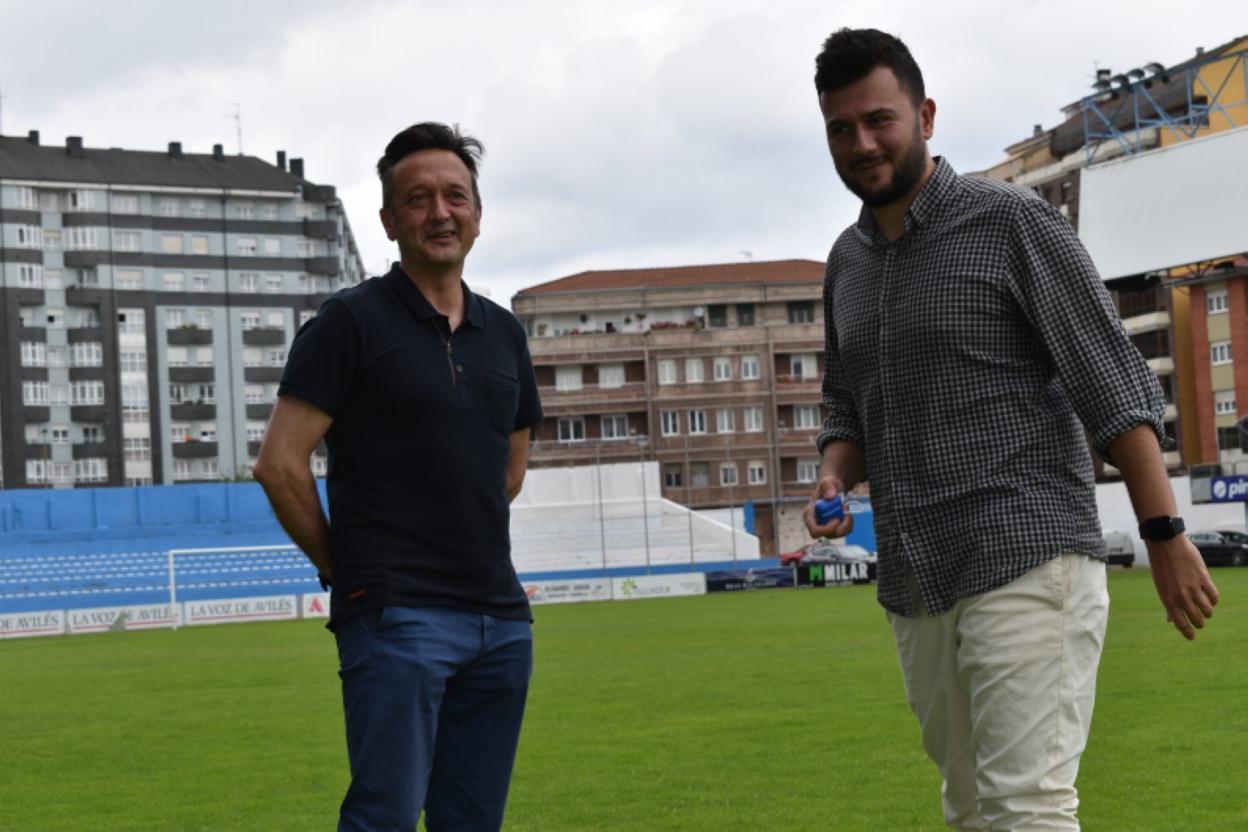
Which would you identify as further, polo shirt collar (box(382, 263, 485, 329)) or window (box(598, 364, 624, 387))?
window (box(598, 364, 624, 387))

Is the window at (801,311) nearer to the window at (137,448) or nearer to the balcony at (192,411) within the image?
the balcony at (192,411)

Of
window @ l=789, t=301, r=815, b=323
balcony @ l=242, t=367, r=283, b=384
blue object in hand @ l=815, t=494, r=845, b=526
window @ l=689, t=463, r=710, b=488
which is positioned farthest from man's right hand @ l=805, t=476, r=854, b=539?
balcony @ l=242, t=367, r=283, b=384

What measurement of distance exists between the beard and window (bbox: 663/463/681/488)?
312ft

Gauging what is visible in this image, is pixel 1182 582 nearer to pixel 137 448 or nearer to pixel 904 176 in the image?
pixel 904 176

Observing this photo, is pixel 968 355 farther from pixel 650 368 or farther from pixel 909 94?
pixel 650 368

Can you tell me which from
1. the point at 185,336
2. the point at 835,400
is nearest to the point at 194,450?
the point at 185,336

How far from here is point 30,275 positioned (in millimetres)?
109250

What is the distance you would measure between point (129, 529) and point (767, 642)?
164 feet

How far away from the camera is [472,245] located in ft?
17.1

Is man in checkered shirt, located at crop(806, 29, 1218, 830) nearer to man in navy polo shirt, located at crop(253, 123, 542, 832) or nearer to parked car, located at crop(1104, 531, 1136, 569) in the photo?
man in navy polo shirt, located at crop(253, 123, 542, 832)

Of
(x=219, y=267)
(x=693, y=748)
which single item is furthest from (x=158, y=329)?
(x=693, y=748)

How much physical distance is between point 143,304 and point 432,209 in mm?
111097

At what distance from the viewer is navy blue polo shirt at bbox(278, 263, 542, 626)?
4871 mm

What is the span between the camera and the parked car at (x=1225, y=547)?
202 feet
